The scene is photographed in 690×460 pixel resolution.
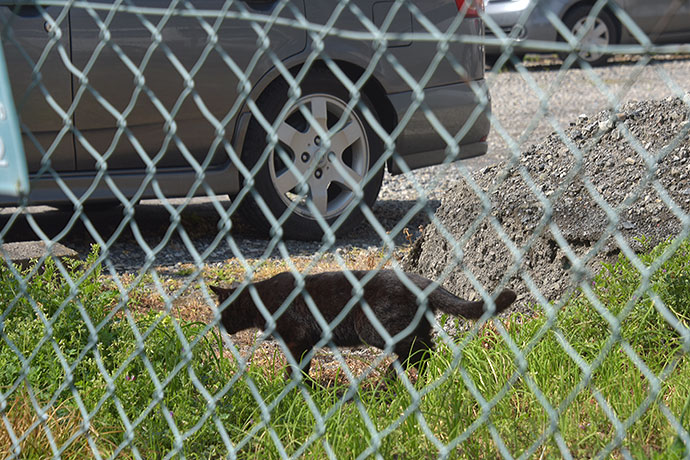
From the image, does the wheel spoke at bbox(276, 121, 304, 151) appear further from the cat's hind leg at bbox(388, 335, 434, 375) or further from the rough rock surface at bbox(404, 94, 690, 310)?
the cat's hind leg at bbox(388, 335, 434, 375)

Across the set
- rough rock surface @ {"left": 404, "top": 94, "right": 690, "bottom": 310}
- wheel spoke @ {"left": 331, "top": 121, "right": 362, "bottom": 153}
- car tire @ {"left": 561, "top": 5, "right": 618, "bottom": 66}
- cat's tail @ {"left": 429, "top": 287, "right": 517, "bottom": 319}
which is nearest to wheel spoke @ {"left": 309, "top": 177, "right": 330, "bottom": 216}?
wheel spoke @ {"left": 331, "top": 121, "right": 362, "bottom": 153}

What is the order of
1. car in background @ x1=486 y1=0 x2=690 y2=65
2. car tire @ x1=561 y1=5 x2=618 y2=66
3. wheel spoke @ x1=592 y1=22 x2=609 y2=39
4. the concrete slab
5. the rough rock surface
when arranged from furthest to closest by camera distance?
wheel spoke @ x1=592 y1=22 x2=609 y2=39
car tire @ x1=561 y1=5 x2=618 y2=66
car in background @ x1=486 y1=0 x2=690 y2=65
the concrete slab
the rough rock surface

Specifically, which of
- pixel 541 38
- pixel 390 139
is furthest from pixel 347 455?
pixel 541 38

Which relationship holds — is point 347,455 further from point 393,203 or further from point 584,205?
point 393,203

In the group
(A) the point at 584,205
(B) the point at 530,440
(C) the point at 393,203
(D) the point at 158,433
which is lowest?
(B) the point at 530,440

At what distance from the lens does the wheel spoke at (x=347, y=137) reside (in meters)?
5.35

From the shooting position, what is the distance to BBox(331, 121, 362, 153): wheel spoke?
535 cm

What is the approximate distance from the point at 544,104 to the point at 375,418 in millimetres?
1352

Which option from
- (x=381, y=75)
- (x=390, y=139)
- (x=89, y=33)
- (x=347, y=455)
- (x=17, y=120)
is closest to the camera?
(x=390, y=139)

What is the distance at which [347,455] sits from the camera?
2.29 metres

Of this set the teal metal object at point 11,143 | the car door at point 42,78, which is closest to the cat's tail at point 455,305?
the teal metal object at point 11,143

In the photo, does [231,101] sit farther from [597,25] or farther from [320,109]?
[597,25]

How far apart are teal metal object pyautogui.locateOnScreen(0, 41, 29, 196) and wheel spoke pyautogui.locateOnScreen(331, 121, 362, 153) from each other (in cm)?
330

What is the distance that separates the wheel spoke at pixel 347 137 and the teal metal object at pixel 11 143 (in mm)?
3295
